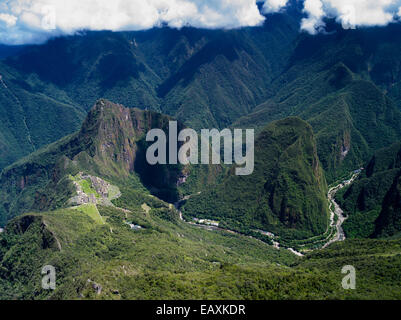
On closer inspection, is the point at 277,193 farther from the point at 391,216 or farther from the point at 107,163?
the point at 107,163

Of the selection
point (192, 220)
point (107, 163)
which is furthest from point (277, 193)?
point (107, 163)

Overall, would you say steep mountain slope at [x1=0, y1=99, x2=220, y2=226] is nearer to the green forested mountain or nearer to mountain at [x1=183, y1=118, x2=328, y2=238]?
the green forested mountain

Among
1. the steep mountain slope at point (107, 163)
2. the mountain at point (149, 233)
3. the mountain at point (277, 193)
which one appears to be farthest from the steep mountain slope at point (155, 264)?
the steep mountain slope at point (107, 163)

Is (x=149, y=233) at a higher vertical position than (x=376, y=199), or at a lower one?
lower

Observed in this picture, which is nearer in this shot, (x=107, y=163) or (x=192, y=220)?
(x=192, y=220)

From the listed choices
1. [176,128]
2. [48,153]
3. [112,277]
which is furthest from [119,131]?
[112,277]

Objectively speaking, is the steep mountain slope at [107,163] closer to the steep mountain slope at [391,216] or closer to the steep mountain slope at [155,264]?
the steep mountain slope at [155,264]

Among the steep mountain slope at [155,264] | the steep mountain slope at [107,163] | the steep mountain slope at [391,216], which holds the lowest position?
the steep mountain slope at [155,264]
